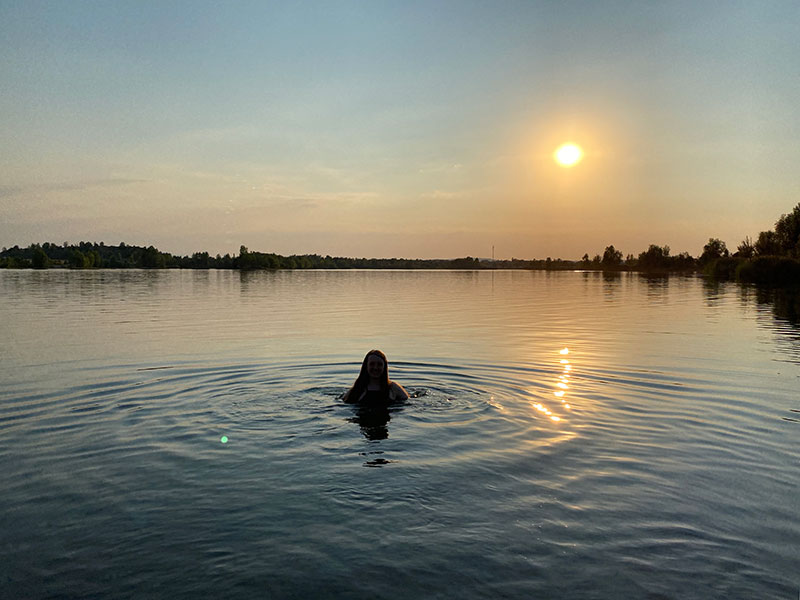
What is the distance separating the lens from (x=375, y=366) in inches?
637

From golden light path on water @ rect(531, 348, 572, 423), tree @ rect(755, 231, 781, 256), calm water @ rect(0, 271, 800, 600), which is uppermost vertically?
tree @ rect(755, 231, 781, 256)

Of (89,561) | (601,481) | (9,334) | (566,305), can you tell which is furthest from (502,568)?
(566,305)

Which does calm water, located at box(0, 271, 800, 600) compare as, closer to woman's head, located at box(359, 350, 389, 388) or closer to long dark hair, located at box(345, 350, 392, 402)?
long dark hair, located at box(345, 350, 392, 402)

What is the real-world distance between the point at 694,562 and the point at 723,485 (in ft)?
11.6

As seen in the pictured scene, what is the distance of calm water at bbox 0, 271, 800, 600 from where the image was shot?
7418 mm

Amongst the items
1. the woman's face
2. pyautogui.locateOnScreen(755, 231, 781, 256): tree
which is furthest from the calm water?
pyautogui.locateOnScreen(755, 231, 781, 256): tree

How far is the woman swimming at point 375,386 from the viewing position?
637 inches

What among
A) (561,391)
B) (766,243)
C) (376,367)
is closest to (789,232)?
(766,243)

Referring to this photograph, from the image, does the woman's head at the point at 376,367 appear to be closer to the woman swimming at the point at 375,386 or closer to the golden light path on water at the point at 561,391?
the woman swimming at the point at 375,386

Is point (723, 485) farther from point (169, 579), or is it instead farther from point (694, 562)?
point (169, 579)

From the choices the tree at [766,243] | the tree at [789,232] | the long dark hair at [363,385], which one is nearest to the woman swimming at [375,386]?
the long dark hair at [363,385]

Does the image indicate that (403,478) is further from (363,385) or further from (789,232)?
(789,232)

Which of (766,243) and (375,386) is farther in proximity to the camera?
(766,243)

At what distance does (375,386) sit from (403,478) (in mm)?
5729
